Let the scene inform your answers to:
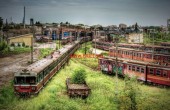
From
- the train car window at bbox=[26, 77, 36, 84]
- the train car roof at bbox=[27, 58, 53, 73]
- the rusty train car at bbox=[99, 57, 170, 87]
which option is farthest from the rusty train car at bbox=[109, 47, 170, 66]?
the train car window at bbox=[26, 77, 36, 84]

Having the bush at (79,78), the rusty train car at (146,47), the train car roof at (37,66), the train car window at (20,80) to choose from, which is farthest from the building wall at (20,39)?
the train car window at (20,80)

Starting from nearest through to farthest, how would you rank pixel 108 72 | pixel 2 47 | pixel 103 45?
pixel 108 72 < pixel 2 47 < pixel 103 45

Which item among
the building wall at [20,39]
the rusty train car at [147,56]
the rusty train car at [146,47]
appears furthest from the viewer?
the building wall at [20,39]

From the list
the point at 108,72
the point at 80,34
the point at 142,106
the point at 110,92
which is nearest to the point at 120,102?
the point at 142,106

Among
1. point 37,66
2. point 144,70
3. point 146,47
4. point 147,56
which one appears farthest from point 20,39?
point 144,70

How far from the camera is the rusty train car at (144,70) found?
24.7 m

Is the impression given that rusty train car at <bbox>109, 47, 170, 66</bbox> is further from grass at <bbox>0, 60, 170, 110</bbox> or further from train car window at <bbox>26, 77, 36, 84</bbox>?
train car window at <bbox>26, 77, 36, 84</bbox>

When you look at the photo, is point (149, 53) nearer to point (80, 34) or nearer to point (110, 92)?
point (110, 92)

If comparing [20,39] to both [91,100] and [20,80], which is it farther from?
[91,100]

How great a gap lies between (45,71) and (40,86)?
7.74ft

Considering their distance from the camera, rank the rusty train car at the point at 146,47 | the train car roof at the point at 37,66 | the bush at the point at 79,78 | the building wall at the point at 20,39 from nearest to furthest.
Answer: the train car roof at the point at 37,66, the bush at the point at 79,78, the rusty train car at the point at 146,47, the building wall at the point at 20,39

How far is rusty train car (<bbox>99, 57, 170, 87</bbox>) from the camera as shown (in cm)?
2470

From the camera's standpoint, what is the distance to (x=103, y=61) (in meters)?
32.8

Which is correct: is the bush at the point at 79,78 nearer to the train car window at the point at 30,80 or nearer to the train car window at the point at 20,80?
the train car window at the point at 30,80
